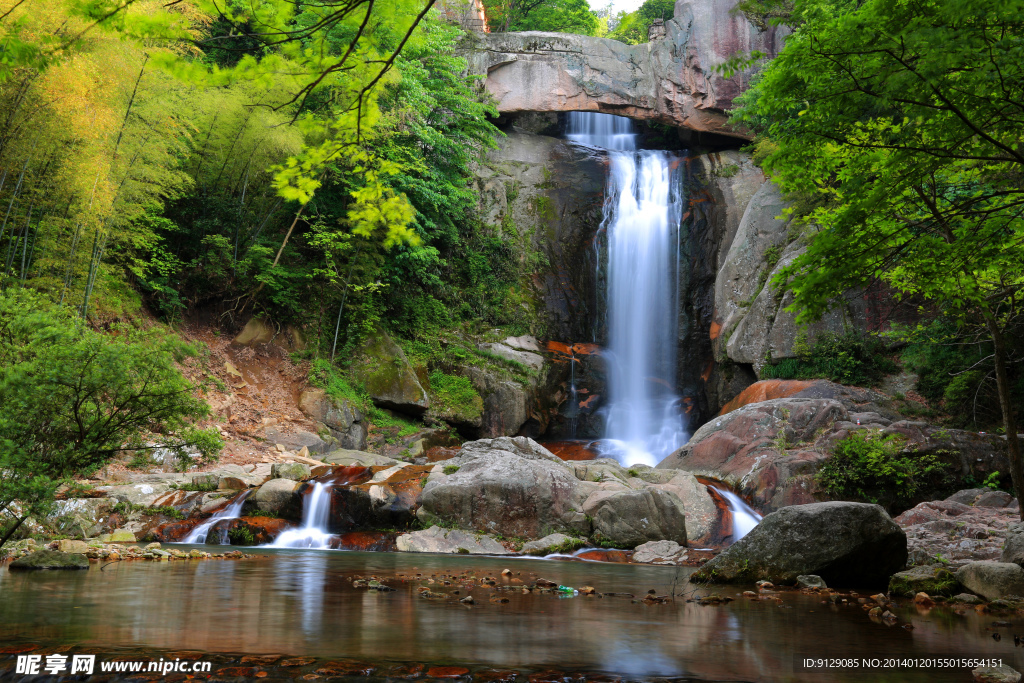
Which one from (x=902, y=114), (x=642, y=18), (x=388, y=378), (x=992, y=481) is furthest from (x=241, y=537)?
(x=642, y=18)

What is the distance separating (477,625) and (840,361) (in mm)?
15387

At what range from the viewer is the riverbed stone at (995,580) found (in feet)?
17.3

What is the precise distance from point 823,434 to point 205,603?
38.6 feet

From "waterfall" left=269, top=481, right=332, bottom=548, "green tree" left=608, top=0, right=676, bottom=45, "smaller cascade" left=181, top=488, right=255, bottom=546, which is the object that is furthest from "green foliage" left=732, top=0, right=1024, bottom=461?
"green tree" left=608, top=0, right=676, bottom=45

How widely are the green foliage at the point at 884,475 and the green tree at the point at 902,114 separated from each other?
543 cm

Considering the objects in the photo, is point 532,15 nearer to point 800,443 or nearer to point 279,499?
point 800,443

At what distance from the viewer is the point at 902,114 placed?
5219 mm

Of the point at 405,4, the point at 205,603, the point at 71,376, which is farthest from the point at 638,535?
the point at 405,4

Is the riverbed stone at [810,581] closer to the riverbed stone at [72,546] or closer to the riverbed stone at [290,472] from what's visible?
the riverbed stone at [72,546]

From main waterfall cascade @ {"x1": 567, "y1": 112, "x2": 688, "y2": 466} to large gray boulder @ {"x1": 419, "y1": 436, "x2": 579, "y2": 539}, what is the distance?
910 centimetres

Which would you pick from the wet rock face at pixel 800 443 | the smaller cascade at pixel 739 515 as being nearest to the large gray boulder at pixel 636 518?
the smaller cascade at pixel 739 515

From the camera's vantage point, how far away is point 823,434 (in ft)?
41.3

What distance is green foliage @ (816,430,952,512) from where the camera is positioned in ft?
36.0

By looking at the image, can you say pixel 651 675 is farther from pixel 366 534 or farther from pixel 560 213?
pixel 560 213
